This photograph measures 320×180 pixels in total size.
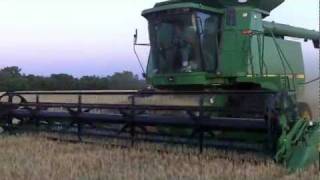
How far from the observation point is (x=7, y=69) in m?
31.0

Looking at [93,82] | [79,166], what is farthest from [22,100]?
[93,82]

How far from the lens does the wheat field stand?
17.2ft

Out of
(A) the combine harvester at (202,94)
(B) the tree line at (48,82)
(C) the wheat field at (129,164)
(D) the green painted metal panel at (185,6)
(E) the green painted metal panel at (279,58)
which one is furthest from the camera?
(B) the tree line at (48,82)

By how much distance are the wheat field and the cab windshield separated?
77.0 inches

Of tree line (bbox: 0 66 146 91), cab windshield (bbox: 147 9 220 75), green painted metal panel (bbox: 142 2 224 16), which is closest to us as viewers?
green painted metal panel (bbox: 142 2 224 16)

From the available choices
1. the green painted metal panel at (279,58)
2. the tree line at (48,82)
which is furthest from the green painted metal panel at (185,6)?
the tree line at (48,82)

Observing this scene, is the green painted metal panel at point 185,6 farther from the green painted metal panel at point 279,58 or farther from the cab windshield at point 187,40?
the green painted metal panel at point 279,58

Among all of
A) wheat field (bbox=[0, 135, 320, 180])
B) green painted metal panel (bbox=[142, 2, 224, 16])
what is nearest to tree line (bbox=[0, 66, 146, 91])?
green painted metal panel (bbox=[142, 2, 224, 16])

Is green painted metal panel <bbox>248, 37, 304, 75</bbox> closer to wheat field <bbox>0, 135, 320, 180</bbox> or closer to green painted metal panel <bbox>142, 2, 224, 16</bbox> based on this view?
green painted metal panel <bbox>142, 2, 224, 16</bbox>

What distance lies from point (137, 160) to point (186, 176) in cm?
114

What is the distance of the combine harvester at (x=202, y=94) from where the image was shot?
6.52 m

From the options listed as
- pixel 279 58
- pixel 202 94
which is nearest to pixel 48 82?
pixel 279 58

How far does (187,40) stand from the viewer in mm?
8727

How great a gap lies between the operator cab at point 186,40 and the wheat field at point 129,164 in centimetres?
195
